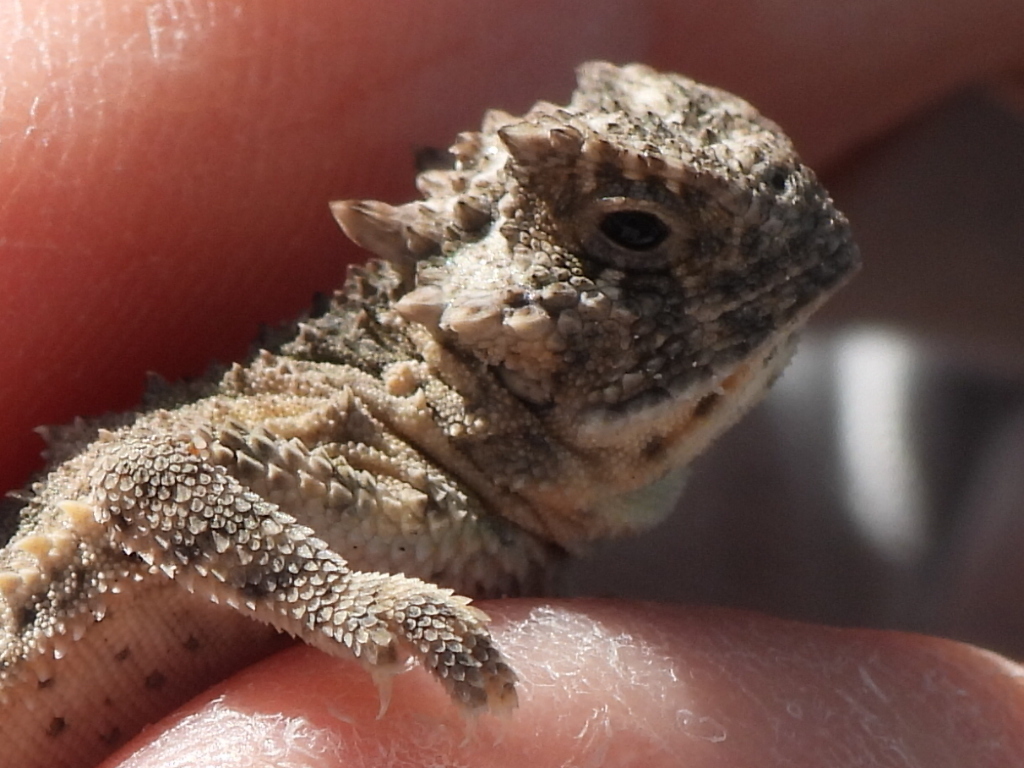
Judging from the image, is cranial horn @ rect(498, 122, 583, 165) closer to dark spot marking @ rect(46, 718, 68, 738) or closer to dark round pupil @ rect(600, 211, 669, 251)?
dark round pupil @ rect(600, 211, 669, 251)

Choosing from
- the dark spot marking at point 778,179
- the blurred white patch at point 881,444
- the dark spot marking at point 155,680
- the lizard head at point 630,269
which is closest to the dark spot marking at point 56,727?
the dark spot marking at point 155,680

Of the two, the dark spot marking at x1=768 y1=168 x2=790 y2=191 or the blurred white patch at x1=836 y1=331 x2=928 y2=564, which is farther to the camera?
the blurred white patch at x1=836 y1=331 x2=928 y2=564

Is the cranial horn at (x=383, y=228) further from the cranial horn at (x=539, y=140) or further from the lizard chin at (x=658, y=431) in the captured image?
the lizard chin at (x=658, y=431)

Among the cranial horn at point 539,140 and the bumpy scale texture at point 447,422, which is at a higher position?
the cranial horn at point 539,140

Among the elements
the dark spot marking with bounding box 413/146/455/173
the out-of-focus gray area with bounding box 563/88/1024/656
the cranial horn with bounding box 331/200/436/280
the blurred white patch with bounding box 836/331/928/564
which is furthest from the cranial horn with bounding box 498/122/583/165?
the blurred white patch with bounding box 836/331/928/564

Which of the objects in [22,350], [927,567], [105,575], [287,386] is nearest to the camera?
[105,575]

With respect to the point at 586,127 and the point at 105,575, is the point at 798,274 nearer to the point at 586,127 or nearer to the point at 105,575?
the point at 586,127

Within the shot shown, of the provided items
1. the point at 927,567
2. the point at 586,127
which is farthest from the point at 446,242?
the point at 927,567

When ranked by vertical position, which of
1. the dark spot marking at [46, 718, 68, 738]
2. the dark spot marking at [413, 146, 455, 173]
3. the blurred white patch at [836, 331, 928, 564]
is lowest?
the blurred white patch at [836, 331, 928, 564]
